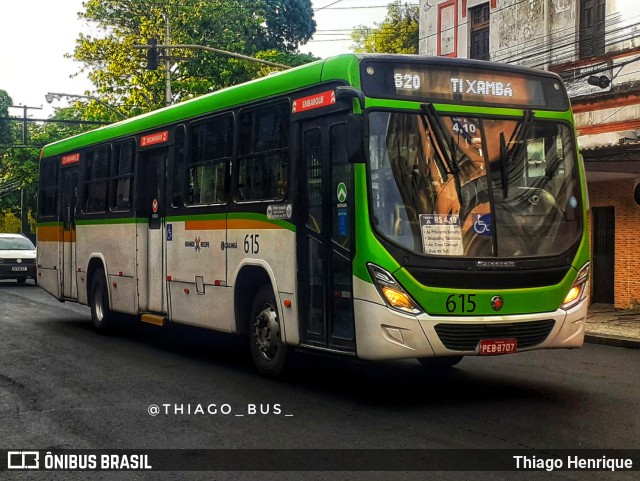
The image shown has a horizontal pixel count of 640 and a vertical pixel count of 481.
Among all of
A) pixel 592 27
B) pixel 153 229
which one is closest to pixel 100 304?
pixel 153 229

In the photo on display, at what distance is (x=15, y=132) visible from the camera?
81.1 meters

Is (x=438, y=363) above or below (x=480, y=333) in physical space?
below

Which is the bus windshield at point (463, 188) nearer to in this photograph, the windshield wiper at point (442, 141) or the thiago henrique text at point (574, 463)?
the windshield wiper at point (442, 141)

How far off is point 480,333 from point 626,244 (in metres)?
13.4

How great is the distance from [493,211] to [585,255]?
121 cm

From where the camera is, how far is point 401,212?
853cm

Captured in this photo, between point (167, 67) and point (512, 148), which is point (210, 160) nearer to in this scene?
point (512, 148)

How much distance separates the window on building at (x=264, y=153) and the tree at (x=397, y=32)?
41.9m

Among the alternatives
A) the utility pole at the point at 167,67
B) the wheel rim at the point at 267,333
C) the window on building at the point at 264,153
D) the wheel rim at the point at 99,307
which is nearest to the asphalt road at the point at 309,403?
the wheel rim at the point at 267,333

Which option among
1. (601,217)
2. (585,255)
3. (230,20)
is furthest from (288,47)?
(585,255)

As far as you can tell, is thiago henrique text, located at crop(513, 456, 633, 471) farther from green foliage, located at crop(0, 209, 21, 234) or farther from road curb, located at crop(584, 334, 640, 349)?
green foliage, located at crop(0, 209, 21, 234)

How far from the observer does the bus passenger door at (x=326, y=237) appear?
8.85 meters

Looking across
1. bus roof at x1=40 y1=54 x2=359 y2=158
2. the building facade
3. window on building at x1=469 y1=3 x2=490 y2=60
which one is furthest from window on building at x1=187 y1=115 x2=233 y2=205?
window on building at x1=469 y1=3 x2=490 y2=60

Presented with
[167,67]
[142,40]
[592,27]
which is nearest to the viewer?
[592,27]
